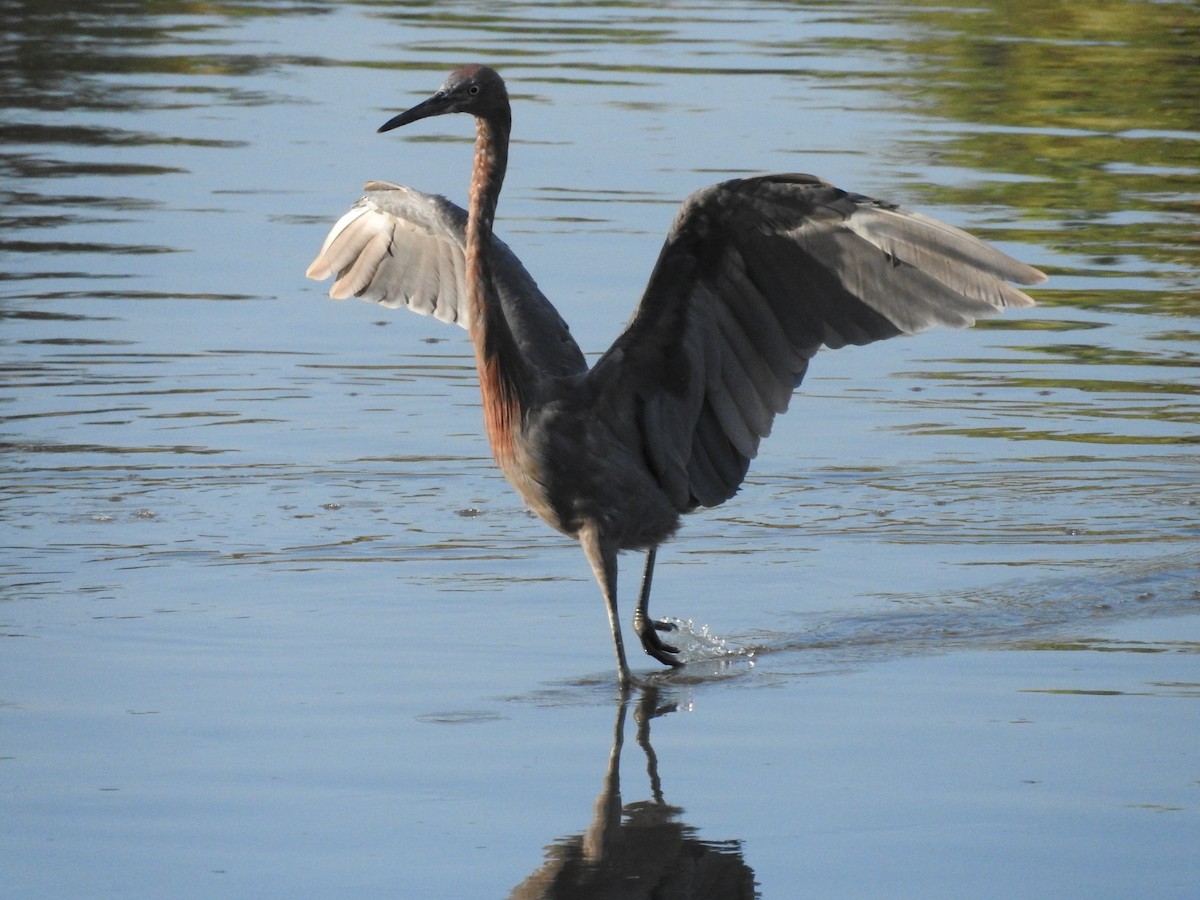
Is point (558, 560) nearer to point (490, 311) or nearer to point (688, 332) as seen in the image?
point (490, 311)

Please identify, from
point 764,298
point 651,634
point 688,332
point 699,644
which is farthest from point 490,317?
point 699,644

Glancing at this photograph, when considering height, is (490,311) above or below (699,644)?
above

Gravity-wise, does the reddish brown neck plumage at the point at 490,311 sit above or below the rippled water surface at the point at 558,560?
above

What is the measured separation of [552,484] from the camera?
21.0 feet

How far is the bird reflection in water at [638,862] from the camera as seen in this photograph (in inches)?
182

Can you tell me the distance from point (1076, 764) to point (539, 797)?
1477mm

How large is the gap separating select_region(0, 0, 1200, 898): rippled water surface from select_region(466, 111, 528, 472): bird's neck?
69 centimetres

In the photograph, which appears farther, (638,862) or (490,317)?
(490,317)

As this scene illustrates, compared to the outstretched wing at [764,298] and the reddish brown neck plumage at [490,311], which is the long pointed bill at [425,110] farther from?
the outstretched wing at [764,298]

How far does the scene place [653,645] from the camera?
650cm

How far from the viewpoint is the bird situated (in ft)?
19.7

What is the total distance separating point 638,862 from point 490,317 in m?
2.17

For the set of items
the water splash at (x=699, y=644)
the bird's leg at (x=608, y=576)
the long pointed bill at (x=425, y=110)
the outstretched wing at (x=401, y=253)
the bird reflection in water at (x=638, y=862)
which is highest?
the long pointed bill at (x=425, y=110)

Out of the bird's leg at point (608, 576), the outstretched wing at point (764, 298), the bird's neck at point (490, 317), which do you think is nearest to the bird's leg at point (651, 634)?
the bird's leg at point (608, 576)
